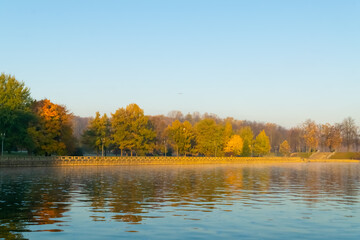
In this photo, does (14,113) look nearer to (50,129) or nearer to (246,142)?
(50,129)

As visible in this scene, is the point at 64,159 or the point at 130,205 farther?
the point at 64,159

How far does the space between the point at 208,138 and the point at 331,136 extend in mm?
75899

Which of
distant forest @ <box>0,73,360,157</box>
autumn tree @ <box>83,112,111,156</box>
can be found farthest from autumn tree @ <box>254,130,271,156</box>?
autumn tree @ <box>83,112,111,156</box>

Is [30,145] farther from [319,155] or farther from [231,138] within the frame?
[319,155]

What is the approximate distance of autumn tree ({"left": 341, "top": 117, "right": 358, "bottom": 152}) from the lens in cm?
19112

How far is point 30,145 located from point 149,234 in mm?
69188

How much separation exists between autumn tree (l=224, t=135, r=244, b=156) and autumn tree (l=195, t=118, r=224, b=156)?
4616 millimetres

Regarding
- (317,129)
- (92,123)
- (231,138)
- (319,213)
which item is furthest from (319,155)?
(319,213)

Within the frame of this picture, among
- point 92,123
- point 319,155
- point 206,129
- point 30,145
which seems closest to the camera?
point 30,145

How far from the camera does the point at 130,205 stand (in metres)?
24.8

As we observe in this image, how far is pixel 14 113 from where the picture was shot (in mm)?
80250

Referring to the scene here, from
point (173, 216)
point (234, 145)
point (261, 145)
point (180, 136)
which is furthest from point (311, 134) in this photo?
point (173, 216)

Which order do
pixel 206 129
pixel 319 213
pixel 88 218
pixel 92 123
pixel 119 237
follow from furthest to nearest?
pixel 206 129 < pixel 92 123 < pixel 319 213 < pixel 88 218 < pixel 119 237

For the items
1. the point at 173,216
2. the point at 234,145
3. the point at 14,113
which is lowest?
the point at 173,216
